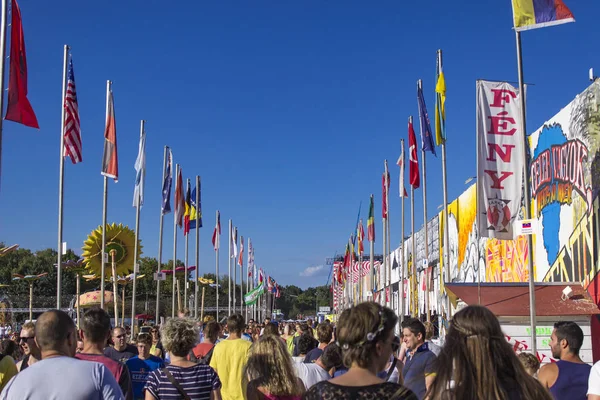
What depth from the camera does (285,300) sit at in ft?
561

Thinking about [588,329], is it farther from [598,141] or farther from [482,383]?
[482,383]

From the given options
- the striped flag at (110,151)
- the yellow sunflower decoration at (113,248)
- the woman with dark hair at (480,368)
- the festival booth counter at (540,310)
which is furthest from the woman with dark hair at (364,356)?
the yellow sunflower decoration at (113,248)

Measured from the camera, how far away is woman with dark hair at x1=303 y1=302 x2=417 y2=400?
3531 millimetres

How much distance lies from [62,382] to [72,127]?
50.2 feet

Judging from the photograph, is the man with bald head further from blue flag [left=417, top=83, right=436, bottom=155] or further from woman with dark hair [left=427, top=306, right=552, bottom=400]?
Answer: blue flag [left=417, top=83, right=436, bottom=155]

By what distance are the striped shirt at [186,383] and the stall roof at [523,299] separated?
10.1 metres

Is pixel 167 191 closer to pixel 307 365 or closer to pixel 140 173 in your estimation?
pixel 140 173

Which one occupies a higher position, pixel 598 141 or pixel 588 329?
pixel 598 141

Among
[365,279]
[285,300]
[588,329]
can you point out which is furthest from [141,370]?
[285,300]

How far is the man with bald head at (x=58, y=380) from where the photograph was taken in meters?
4.13

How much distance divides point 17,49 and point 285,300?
521ft

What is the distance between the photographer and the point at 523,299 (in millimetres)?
15750

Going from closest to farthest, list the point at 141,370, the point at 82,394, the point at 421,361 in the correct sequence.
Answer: the point at 82,394
the point at 421,361
the point at 141,370

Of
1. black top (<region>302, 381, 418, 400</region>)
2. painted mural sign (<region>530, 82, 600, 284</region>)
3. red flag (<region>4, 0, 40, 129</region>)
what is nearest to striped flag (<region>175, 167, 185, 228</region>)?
painted mural sign (<region>530, 82, 600, 284</region>)
